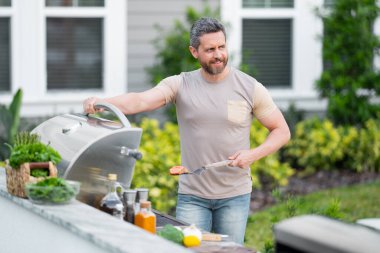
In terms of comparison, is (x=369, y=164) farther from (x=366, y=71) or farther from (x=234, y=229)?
(x=234, y=229)

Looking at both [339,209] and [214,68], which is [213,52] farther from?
[339,209]

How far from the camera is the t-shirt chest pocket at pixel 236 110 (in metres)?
5.06

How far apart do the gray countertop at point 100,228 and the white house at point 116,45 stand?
5.78m

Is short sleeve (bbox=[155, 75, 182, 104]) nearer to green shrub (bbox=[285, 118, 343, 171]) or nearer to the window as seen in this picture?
the window

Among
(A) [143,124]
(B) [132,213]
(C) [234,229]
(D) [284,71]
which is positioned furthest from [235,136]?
(D) [284,71]

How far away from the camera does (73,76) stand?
34.5 feet

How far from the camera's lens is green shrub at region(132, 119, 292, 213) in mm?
8609

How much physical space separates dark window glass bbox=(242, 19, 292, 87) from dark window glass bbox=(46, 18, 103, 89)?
174cm

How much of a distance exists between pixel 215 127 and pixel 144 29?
5.81 meters

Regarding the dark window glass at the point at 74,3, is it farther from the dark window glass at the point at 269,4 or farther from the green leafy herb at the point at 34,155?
the green leafy herb at the point at 34,155

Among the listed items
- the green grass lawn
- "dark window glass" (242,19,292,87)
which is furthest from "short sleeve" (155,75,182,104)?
"dark window glass" (242,19,292,87)

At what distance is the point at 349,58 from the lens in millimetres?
11047

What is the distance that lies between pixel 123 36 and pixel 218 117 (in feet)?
18.4

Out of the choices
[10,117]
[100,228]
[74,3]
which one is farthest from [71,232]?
[74,3]
